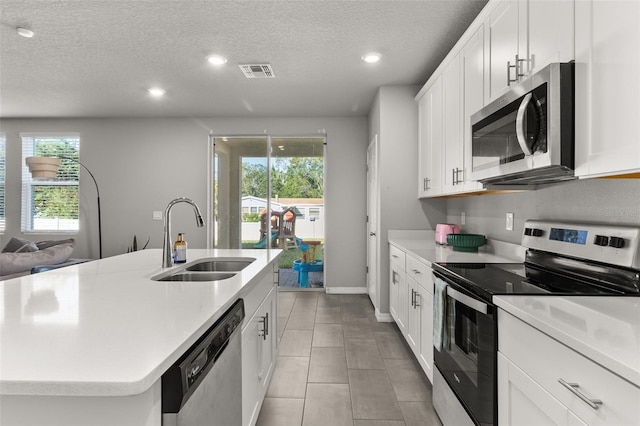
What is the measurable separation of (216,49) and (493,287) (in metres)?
2.87

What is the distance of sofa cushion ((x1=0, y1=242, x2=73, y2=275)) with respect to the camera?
3.52 m

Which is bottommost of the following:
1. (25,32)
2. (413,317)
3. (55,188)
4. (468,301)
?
(413,317)

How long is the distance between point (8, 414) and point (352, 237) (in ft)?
15.2

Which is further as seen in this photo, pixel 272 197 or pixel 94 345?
pixel 272 197

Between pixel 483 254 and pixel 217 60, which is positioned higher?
pixel 217 60

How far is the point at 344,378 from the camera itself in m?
2.56

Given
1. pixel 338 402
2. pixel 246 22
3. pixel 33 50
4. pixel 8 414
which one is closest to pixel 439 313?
pixel 338 402

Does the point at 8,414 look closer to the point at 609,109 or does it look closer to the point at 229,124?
the point at 609,109

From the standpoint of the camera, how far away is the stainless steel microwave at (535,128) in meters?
1.36

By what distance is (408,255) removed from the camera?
2902 millimetres

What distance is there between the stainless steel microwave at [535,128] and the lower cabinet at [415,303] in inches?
33.4

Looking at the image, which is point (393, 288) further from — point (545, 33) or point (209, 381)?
point (209, 381)

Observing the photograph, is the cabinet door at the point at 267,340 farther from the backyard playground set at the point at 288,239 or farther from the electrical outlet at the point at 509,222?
the backyard playground set at the point at 288,239

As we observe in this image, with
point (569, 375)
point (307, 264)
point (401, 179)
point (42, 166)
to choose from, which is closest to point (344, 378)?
point (569, 375)
